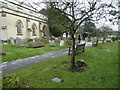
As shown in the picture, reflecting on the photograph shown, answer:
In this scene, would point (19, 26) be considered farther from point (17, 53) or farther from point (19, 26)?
point (17, 53)

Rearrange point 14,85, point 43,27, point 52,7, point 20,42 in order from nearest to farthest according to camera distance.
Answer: point 14,85 → point 52,7 → point 20,42 → point 43,27

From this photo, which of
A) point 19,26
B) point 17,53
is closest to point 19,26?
point 19,26

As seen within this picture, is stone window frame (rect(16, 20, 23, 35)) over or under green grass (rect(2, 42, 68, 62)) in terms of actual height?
over

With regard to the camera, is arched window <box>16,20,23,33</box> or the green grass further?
arched window <box>16,20,23,33</box>

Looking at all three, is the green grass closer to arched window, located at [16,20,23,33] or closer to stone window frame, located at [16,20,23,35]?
stone window frame, located at [16,20,23,35]

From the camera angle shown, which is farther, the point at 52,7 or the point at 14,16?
the point at 14,16

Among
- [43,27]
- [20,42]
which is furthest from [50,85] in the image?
[43,27]

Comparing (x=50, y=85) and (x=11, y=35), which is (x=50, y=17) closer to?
(x=50, y=85)

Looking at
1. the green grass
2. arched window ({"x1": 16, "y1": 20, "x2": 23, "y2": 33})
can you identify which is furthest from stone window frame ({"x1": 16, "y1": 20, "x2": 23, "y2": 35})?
the green grass

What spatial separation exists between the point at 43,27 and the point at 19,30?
10140 millimetres

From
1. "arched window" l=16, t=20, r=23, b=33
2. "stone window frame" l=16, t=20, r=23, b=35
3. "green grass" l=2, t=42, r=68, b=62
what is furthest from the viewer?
"arched window" l=16, t=20, r=23, b=33

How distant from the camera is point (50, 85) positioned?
374 centimetres

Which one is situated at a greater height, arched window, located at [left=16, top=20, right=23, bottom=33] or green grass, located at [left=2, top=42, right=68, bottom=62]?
arched window, located at [left=16, top=20, right=23, bottom=33]

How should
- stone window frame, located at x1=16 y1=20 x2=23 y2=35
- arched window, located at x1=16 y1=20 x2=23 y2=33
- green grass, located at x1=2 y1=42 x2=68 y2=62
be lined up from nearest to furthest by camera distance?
green grass, located at x1=2 y1=42 x2=68 y2=62, stone window frame, located at x1=16 y1=20 x2=23 y2=35, arched window, located at x1=16 y1=20 x2=23 y2=33
